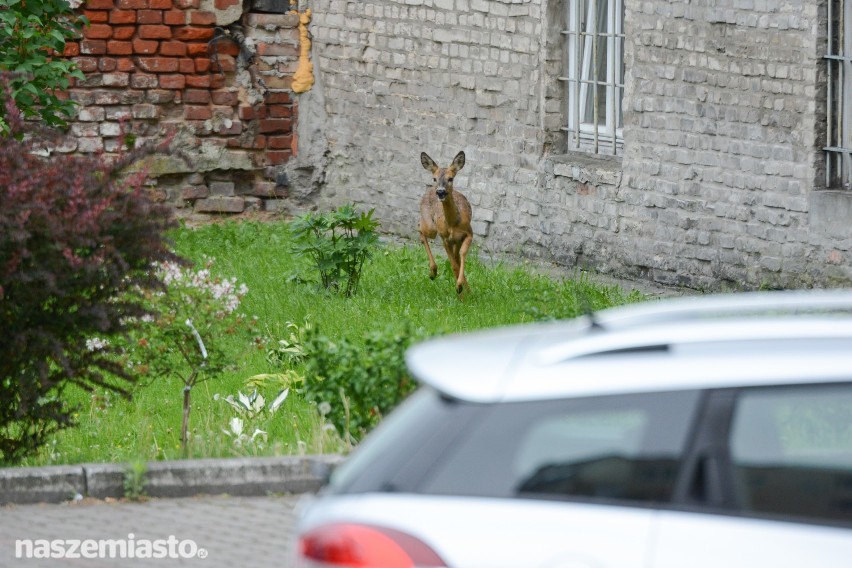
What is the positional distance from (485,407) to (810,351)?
0.72m

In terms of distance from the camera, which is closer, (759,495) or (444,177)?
(759,495)

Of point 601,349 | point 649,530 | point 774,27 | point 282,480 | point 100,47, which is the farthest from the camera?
point 100,47

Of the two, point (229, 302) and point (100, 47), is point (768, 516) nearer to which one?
point (229, 302)

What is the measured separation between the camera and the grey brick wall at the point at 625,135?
35.2ft

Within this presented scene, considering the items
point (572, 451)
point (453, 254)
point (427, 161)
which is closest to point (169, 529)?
point (572, 451)

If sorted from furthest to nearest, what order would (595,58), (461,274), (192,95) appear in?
(192,95)
(595,58)
(461,274)

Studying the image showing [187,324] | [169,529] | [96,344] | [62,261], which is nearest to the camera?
[169,529]

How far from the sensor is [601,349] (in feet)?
10.2

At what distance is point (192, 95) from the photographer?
16281 mm

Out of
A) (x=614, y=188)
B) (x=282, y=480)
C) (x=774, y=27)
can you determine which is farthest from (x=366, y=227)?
(x=282, y=480)

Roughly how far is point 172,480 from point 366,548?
337 centimetres

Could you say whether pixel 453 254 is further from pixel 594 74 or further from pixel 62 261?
pixel 62 261

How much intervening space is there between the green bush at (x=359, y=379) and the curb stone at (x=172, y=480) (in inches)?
14.8

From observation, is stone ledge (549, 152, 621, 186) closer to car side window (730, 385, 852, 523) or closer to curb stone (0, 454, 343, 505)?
curb stone (0, 454, 343, 505)
